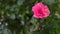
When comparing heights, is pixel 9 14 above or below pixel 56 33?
above

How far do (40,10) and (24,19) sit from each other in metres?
0.13

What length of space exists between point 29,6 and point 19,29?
0.58 ft

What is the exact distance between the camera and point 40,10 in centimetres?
147

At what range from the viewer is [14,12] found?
151cm

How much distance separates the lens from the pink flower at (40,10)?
1.45 metres

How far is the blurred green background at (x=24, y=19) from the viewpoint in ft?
4.89

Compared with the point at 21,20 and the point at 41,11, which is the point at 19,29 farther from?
the point at 41,11

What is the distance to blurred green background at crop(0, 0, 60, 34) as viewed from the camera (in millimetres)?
1490

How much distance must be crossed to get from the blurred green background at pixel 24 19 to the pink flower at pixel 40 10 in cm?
5

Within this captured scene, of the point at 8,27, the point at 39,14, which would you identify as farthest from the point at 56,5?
the point at 8,27

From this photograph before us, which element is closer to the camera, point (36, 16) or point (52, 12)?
point (36, 16)

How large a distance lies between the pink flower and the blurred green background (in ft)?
0.16

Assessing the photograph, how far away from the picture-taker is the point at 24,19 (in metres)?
1.50

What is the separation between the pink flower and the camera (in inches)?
57.0
